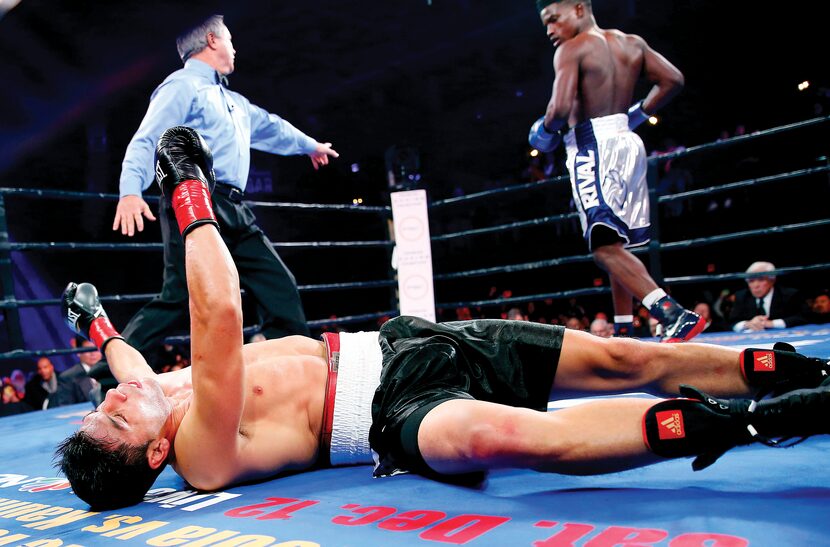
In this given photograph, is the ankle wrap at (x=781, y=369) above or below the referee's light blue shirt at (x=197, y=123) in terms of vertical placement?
below

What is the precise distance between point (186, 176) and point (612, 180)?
1.89m

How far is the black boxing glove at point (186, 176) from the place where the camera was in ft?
4.11

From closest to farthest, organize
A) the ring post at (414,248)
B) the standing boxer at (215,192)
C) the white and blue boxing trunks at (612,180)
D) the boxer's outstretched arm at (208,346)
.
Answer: the boxer's outstretched arm at (208,346)
the standing boxer at (215,192)
the white and blue boxing trunks at (612,180)
the ring post at (414,248)

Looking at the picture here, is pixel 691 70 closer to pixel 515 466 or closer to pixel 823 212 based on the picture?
pixel 823 212

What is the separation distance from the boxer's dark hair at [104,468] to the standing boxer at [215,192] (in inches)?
47.4

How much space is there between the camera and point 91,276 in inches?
303

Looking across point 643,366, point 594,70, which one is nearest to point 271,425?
point 643,366

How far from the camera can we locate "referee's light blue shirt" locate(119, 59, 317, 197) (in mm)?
2422

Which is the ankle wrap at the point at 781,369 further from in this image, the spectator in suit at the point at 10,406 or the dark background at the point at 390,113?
the dark background at the point at 390,113

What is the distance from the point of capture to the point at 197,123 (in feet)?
8.24

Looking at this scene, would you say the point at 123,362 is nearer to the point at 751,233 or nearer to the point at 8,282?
the point at 8,282

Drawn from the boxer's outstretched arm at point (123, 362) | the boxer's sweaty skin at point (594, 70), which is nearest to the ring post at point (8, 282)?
the boxer's outstretched arm at point (123, 362)

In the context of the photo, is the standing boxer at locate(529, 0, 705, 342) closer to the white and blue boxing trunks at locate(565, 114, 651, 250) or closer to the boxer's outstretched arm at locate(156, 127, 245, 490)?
the white and blue boxing trunks at locate(565, 114, 651, 250)

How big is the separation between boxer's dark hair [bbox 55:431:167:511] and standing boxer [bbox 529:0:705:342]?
6.51 ft
